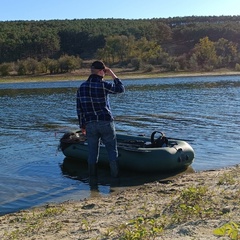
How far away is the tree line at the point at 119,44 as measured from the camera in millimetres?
86312

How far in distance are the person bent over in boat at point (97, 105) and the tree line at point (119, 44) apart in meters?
74.4

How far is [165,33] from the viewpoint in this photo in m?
123

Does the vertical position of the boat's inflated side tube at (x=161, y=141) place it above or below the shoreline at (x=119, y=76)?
above

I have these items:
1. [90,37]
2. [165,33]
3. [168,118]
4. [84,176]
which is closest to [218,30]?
[165,33]

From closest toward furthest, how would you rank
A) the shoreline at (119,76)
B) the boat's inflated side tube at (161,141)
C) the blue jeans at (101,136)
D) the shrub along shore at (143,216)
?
the shrub along shore at (143,216)
the blue jeans at (101,136)
the boat's inflated side tube at (161,141)
the shoreline at (119,76)

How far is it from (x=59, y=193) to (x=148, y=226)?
3588 mm

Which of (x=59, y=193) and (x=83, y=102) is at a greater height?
(x=83, y=102)

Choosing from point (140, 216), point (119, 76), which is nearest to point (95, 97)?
point (140, 216)

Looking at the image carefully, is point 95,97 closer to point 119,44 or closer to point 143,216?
point 143,216

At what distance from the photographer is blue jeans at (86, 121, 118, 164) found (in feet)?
27.9

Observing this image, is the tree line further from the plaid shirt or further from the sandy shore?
the sandy shore

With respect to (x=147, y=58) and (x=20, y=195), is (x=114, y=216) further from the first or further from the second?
(x=147, y=58)

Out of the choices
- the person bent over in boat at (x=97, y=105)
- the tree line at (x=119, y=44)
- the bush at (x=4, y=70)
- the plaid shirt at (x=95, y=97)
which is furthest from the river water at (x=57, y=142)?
the bush at (x=4, y=70)

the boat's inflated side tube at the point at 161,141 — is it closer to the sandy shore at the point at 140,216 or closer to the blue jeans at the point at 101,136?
the blue jeans at the point at 101,136
